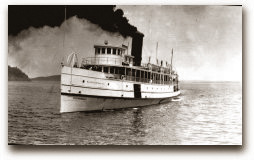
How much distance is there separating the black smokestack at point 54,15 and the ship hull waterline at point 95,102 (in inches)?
34.0

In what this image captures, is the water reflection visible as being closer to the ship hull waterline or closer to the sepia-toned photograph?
the sepia-toned photograph

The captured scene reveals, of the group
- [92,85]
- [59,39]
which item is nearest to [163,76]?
[92,85]

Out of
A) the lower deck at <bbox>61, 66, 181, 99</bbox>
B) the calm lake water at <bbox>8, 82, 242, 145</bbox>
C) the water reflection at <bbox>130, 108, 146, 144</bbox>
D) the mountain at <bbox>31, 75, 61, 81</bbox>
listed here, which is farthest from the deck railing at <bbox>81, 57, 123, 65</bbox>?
the water reflection at <bbox>130, 108, 146, 144</bbox>

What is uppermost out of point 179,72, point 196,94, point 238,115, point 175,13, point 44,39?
point 175,13

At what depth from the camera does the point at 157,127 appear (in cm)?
394

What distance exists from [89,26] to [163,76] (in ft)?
3.88

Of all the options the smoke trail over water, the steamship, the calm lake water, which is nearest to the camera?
the calm lake water

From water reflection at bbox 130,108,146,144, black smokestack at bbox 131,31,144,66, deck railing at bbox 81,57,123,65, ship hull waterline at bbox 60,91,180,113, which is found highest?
black smokestack at bbox 131,31,144,66

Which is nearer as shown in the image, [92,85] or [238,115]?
[238,115]

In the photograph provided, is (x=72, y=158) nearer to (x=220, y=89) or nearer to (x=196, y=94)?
(x=196, y=94)

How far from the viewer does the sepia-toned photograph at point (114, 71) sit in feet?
12.6

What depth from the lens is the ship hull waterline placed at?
398 centimetres

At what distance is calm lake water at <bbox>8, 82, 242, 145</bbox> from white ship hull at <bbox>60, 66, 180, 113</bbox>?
3.9 inches

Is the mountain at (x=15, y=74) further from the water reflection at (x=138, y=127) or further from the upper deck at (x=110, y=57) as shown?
the water reflection at (x=138, y=127)
